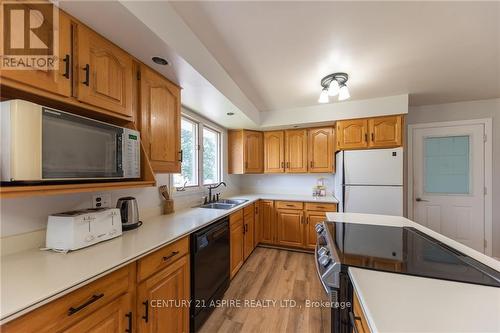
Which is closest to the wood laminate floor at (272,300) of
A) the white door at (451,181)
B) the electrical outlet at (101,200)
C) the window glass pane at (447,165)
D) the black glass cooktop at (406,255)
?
the black glass cooktop at (406,255)

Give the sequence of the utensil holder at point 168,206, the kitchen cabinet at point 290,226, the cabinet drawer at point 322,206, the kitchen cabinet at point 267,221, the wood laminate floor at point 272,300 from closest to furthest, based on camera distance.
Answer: the wood laminate floor at point 272,300 < the utensil holder at point 168,206 < the cabinet drawer at point 322,206 < the kitchen cabinet at point 290,226 < the kitchen cabinet at point 267,221

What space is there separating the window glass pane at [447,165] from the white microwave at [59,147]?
12.8ft

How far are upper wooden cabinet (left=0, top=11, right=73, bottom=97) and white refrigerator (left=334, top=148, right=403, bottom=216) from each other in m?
2.87

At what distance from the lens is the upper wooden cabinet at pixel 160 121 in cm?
142

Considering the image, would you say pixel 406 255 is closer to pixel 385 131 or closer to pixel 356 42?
pixel 356 42

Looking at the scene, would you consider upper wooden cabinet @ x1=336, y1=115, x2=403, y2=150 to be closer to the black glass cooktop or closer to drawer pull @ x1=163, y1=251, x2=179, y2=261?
the black glass cooktop

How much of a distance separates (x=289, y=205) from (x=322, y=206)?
51 centimetres

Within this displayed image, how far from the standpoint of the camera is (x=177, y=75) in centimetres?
157

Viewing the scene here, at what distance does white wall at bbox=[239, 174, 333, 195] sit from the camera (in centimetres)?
366

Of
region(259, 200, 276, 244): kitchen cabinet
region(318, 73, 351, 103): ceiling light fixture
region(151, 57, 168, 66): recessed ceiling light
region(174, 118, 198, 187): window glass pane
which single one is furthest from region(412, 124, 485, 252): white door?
region(151, 57, 168, 66): recessed ceiling light

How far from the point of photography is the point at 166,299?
1.20 metres

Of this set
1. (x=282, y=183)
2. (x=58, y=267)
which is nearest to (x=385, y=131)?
(x=282, y=183)

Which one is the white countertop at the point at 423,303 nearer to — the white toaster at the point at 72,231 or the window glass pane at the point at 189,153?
the white toaster at the point at 72,231

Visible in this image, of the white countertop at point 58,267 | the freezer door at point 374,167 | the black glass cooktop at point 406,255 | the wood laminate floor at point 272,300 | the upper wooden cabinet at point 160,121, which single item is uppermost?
the upper wooden cabinet at point 160,121
